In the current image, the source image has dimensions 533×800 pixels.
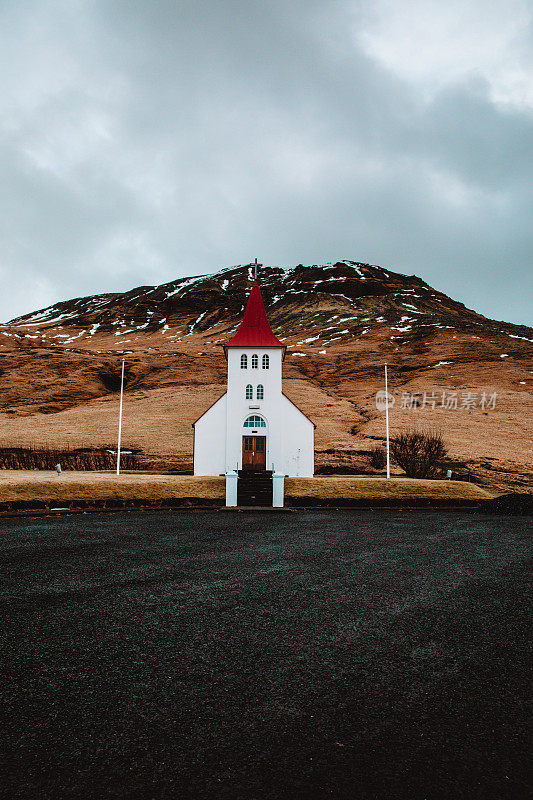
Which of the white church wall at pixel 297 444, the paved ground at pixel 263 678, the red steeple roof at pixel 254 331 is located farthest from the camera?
the white church wall at pixel 297 444

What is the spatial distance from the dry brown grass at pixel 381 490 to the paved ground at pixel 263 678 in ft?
46.5

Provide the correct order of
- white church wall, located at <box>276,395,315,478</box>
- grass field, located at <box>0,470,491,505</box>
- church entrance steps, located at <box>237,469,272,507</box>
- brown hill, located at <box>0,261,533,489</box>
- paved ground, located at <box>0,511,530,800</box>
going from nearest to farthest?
paved ground, located at <box>0,511,530,800</box>
grass field, located at <box>0,470,491,505</box>
church entrance steps, located at <box>237,469,272,507</box>
white church wall, located at <box>276,395,315,478</box>
brown hill, located at <box>0,261,533,489</box>

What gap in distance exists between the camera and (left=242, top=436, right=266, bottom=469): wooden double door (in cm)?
3459

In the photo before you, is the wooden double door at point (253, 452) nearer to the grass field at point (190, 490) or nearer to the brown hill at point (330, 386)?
the grass field at point (190, 490)

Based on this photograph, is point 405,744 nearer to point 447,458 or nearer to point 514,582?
point 514,582

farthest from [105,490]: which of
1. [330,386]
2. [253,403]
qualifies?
[330,386]

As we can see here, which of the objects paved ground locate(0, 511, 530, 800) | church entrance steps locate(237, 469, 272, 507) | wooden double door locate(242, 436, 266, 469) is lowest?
church entrance steps locate(237, 469, 272, 507)

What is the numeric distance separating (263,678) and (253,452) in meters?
29.4

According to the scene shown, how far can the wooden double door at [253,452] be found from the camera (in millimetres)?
34594

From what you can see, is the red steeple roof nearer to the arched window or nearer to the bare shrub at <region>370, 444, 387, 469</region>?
the arched window

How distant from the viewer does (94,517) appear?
1989 cm

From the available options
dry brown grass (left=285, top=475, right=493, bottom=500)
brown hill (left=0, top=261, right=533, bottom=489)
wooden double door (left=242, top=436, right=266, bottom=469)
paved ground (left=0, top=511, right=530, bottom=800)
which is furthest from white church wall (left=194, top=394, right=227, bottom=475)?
paved ground (left=0, top=511, right=530, bottom=800)

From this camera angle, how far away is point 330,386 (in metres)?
84.4

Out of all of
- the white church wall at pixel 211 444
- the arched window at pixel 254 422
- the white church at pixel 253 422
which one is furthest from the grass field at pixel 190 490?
the arched window at pixel 254 422
